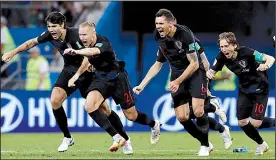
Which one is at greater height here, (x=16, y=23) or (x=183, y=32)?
(x=183, y=32)

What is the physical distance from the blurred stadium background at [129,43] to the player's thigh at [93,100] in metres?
6.16

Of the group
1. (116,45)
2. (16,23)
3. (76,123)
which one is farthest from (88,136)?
(16,23)

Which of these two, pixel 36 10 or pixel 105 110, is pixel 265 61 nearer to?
pixel 105 110

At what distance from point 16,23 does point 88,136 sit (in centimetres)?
537

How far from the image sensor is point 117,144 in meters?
14.0

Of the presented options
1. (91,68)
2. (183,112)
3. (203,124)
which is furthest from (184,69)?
(91,68)

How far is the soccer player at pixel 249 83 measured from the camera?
15055mm

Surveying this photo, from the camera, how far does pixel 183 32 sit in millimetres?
14250

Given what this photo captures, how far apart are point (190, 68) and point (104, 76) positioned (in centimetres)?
161

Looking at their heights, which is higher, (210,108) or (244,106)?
(244,106)

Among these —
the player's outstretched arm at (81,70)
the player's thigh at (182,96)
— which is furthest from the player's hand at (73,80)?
the player's thigh at (182,96)

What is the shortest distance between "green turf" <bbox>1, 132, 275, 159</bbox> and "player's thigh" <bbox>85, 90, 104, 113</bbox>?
0.75 metres

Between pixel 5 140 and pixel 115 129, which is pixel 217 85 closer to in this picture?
pixel 5 140

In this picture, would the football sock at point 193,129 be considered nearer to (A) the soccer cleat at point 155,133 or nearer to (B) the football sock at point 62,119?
(A) the soccer cleat at point 155,133
